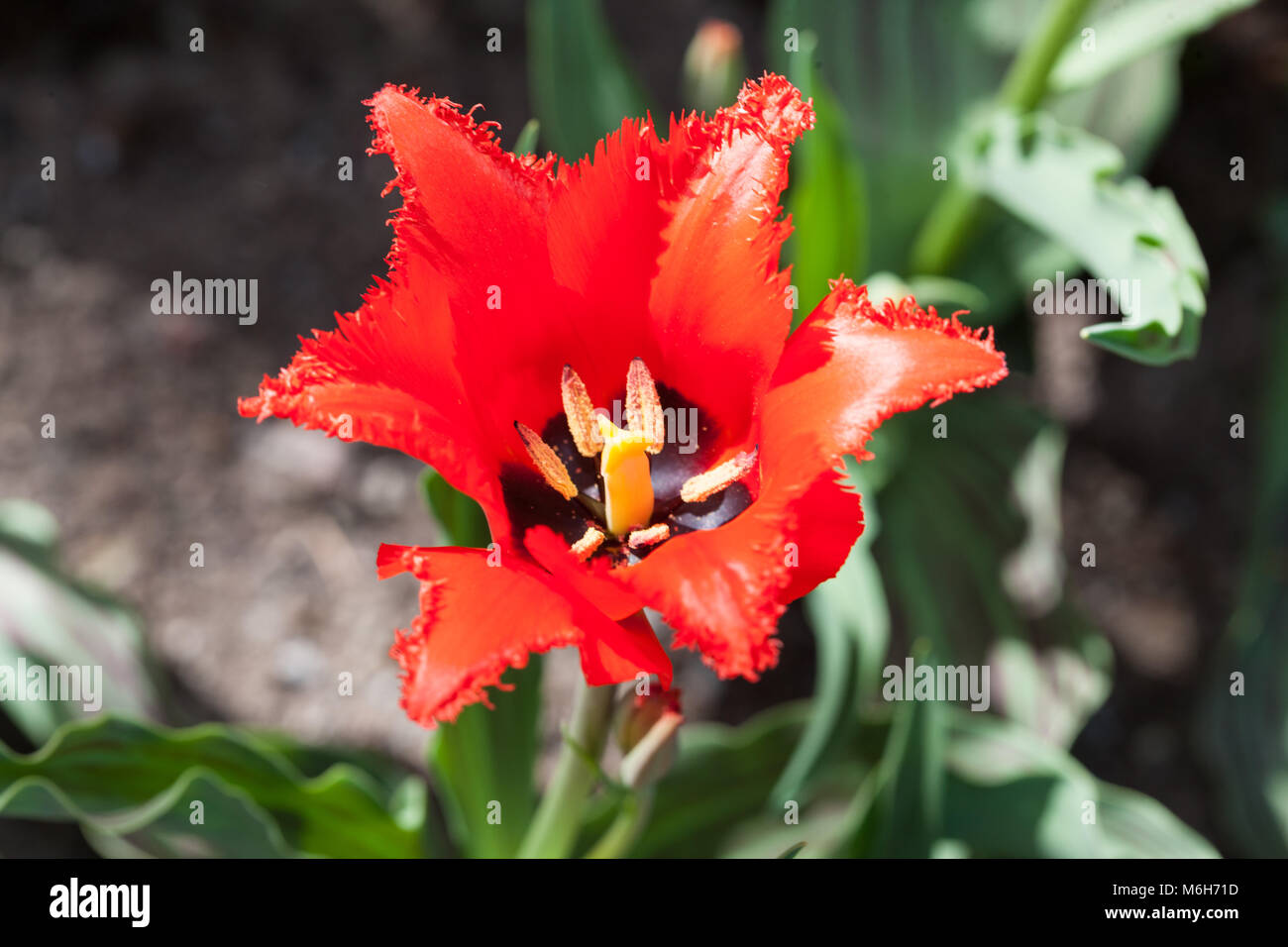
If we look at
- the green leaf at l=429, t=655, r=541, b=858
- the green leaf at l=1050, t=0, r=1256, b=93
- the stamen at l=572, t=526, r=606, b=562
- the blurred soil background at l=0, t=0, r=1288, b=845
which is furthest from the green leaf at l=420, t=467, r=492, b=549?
the green leaf at l=1050, t=0, r=1256, b=93

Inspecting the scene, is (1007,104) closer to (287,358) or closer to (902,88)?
(902,88)

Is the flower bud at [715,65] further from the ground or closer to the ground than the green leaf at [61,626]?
further from the ground

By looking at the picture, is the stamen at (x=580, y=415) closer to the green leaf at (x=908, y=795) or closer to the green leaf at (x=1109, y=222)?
the green leaf at (x=1109, y=222)

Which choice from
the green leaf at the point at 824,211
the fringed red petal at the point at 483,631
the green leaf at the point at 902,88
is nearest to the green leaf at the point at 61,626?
the fringed red petal at the point at 483,631

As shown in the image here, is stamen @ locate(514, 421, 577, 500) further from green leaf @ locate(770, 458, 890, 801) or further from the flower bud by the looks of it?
the flower bud
